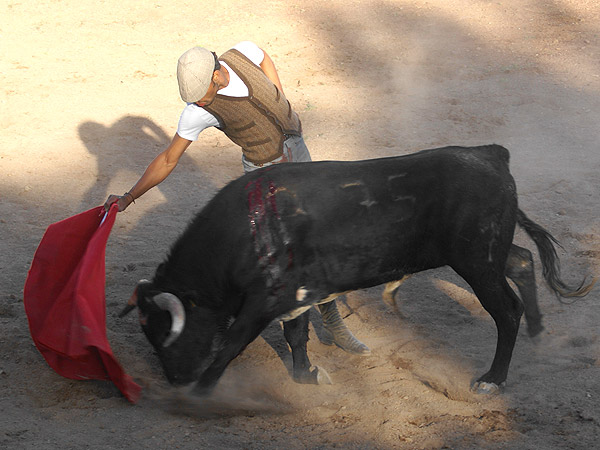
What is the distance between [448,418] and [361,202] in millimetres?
1254

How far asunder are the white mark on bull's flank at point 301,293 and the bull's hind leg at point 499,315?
92 centimetres

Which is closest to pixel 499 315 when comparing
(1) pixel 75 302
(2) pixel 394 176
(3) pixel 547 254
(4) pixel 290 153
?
(3) pixel 547 254

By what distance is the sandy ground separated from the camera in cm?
396

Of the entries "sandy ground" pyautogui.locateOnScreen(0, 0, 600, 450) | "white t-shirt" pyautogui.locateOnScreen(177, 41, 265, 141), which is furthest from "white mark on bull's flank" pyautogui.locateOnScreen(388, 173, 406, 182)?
"sandy ground" pyautogui.locateOnScreen(0, 0, 600, 450)

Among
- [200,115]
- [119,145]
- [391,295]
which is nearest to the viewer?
[200,115]

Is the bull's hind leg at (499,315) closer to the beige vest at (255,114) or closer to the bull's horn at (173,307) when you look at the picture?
the beige vest at (255,114)

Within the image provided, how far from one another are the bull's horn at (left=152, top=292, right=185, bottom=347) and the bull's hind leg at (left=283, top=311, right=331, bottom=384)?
0.75 metres

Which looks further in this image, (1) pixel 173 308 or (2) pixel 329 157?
(2) pixel 329 157

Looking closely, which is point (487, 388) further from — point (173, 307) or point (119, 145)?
point (119, 145)

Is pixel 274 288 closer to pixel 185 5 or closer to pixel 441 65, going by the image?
pixel 441 65

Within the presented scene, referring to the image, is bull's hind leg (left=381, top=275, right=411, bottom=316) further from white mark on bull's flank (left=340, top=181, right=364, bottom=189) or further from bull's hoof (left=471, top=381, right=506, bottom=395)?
white mark on bull's flank (left=340, top=181, right=364, bottom=189)

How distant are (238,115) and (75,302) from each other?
1.41 meters

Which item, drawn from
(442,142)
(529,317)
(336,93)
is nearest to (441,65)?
(336,93)

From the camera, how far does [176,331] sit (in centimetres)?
404
